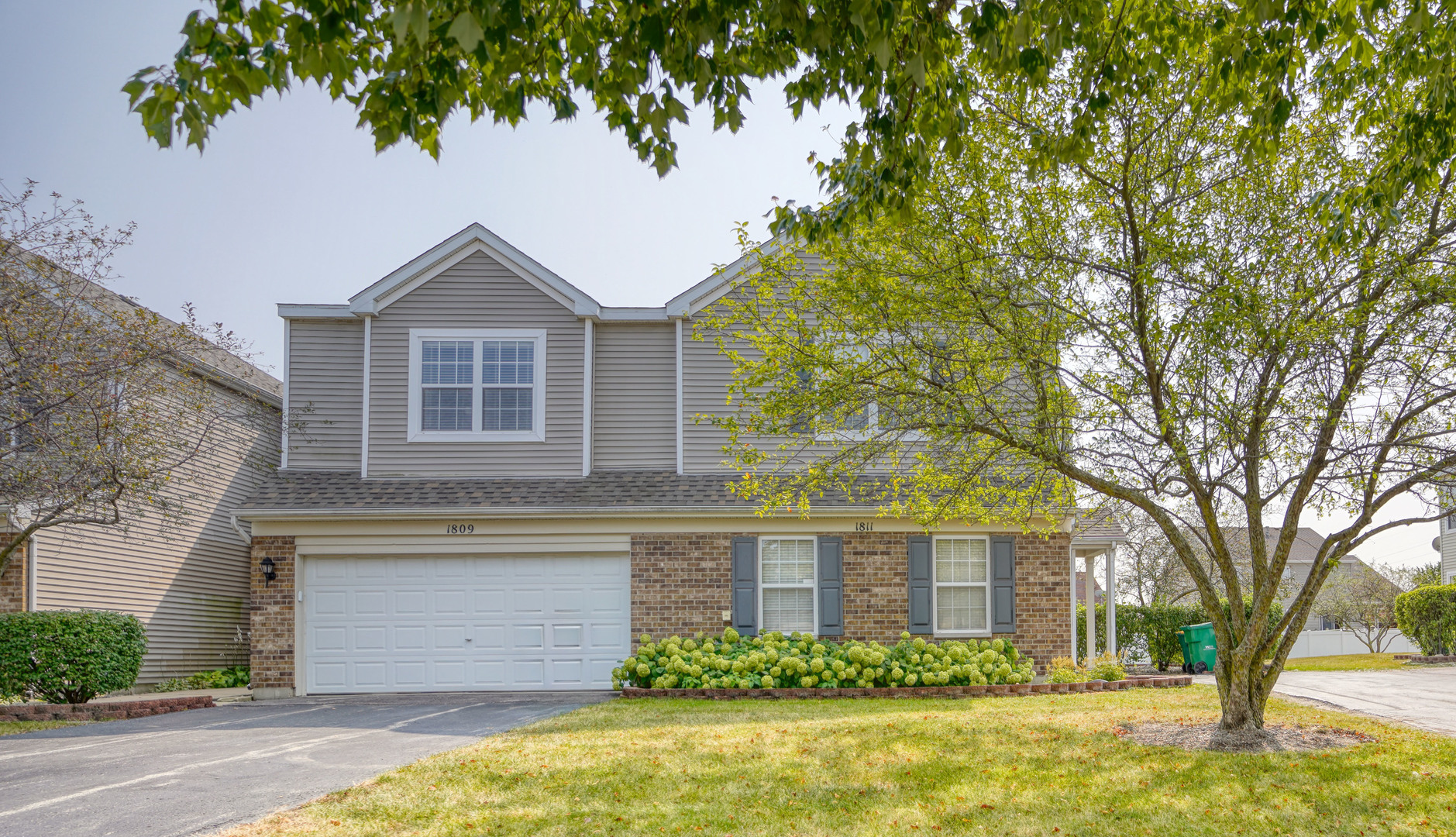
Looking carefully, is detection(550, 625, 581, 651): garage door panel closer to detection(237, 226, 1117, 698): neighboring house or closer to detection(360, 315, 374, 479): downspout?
detection(237, 226, 1117, 698): neighboring house

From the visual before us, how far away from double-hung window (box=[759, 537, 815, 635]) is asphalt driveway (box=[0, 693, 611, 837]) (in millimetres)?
3328

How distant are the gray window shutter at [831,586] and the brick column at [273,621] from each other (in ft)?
24.5

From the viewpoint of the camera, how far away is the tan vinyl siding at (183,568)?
602 inches

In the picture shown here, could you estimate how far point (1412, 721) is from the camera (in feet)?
34.8

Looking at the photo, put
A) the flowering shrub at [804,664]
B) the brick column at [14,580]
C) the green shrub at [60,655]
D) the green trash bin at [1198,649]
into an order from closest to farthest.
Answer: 1. the green shrub at [60,655]
2. the flowering shrub at [804,664]
3. the brick column at [14,580]
4. the green trash bin at [1198,649]

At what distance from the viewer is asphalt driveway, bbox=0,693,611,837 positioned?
6.40m

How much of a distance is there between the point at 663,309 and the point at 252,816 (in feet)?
37.7

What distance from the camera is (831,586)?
15570 mm

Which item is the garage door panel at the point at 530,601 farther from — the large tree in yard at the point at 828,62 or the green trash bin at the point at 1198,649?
the green trash bin at the point at 1198,649

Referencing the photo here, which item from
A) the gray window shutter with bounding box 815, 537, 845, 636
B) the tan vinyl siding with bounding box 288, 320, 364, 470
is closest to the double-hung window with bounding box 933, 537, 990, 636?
the gray window shutter with bounding box 815, 537, 845, 636

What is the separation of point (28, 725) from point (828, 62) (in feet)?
35.9

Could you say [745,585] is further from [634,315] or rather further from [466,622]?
[634,315]

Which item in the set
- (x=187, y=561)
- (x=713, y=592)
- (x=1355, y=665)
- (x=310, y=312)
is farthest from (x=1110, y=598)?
(x=187, y=561)

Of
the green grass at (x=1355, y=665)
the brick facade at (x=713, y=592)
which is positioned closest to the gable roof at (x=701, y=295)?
the brick facade at (x=713, y=592)
